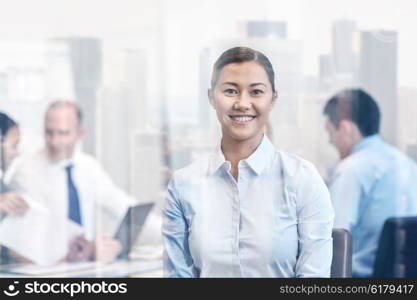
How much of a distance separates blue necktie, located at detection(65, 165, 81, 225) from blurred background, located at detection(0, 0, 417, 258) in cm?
12

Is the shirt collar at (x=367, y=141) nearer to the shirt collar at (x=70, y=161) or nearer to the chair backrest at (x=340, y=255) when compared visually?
the chair backrest at (x=340, y=255)

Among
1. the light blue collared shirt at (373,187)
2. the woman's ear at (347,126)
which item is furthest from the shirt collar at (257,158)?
the woman's ear at (347,126)

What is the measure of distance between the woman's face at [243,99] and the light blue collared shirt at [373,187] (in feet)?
1.73

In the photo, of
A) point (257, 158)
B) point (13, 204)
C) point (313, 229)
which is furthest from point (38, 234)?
point (313, 229)

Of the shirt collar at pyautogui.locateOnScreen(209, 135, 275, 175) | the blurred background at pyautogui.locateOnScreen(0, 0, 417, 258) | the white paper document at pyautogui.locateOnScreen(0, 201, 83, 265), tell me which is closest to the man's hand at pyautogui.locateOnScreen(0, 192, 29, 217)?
the white paper document at pyautogui.locateOnScreen(0, 201, 83, 265)

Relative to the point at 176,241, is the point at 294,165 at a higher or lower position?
higher

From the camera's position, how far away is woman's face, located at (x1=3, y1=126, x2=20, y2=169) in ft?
8.51

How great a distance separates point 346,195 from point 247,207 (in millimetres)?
564

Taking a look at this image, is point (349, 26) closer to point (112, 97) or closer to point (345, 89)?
point (345, 89)

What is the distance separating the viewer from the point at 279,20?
2.37m

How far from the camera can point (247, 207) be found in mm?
2002

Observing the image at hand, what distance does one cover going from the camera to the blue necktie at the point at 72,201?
2783 millimetres

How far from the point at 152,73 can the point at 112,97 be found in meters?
0.19

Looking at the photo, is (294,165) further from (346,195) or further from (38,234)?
(38,234)
